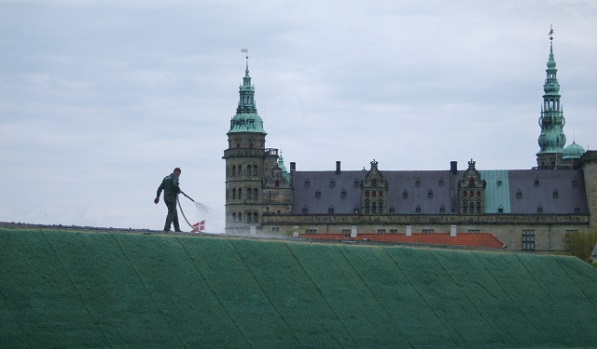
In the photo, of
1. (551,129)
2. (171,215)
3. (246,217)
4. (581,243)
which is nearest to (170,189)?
(171,215)

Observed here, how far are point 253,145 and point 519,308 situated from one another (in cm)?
9299

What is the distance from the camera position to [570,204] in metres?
166

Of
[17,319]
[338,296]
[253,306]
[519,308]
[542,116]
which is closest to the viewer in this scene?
[17,319]

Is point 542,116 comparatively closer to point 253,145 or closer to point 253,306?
point 253,145

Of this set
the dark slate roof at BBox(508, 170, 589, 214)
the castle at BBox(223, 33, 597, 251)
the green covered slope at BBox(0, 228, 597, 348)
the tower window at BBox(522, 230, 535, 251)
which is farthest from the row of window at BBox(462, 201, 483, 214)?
the green covered slope at BBox(0, 228, 597, 348)

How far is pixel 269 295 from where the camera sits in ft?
220

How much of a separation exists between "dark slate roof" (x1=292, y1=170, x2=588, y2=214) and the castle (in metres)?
0.10

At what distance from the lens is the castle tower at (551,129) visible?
194 m

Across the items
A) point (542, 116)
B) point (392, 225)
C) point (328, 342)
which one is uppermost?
point (542, 116)

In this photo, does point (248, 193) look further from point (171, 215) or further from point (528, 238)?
point (171, 215)

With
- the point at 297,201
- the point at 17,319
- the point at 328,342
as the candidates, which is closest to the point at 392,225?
the point at 297,201

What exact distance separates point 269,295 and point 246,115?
103630 mm

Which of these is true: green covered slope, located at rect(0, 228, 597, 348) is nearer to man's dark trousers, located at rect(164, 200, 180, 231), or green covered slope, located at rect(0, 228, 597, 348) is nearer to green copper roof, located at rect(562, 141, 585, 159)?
man's dark trousers, located at rect(164, 200, 180, 231)

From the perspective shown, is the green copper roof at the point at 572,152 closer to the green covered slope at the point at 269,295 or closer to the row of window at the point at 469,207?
the row of window at the point at 469,207
